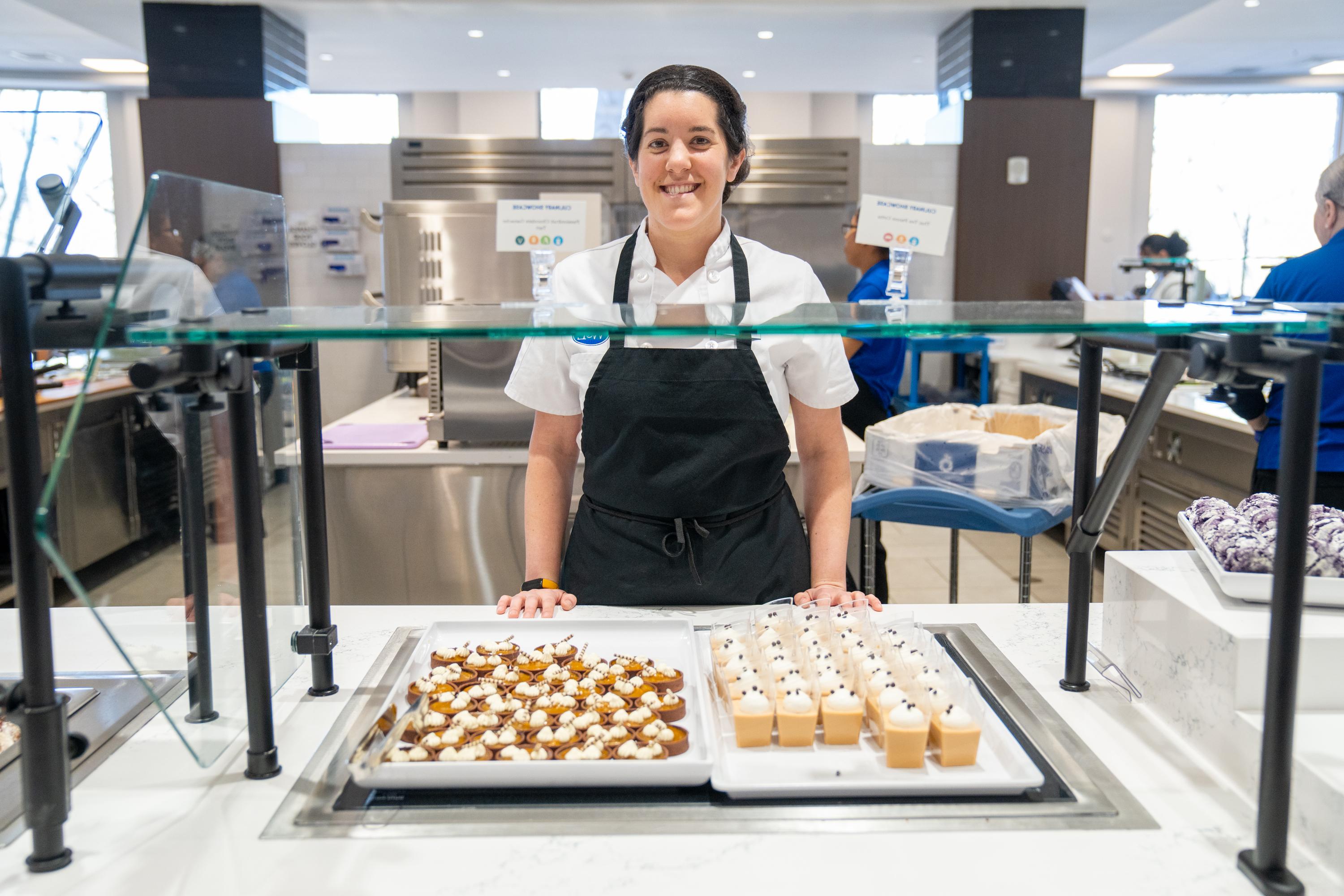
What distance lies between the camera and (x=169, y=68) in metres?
6.15

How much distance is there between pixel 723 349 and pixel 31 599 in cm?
108

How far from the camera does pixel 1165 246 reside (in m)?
6.50

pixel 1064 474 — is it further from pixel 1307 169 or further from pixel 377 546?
pixel 1307 169

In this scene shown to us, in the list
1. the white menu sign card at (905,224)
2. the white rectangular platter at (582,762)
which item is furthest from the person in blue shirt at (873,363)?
the white rectangular platter at (582,762)

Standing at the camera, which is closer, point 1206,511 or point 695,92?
point 1206,511

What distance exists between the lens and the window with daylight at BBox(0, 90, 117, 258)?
3.05 ft

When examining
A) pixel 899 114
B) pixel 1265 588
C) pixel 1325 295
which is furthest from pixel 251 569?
pixel 899 114

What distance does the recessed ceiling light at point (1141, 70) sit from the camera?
898 cm

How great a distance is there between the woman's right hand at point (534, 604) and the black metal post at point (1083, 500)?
27.0 inches

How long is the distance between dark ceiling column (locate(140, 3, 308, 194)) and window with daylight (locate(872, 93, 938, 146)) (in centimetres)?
713

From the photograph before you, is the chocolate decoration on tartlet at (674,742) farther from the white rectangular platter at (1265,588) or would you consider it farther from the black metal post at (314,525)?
the white rectangular platter at (1265,588)

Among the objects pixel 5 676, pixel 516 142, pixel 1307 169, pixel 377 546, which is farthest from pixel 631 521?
pixel 1307 169

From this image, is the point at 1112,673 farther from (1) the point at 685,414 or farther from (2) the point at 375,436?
(2) the point at 375,436

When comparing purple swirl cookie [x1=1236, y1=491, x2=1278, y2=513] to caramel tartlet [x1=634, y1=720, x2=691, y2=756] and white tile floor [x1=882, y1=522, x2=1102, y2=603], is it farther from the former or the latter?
white tile floor [x1=882, y1=522, x2=1102, y2=603]
